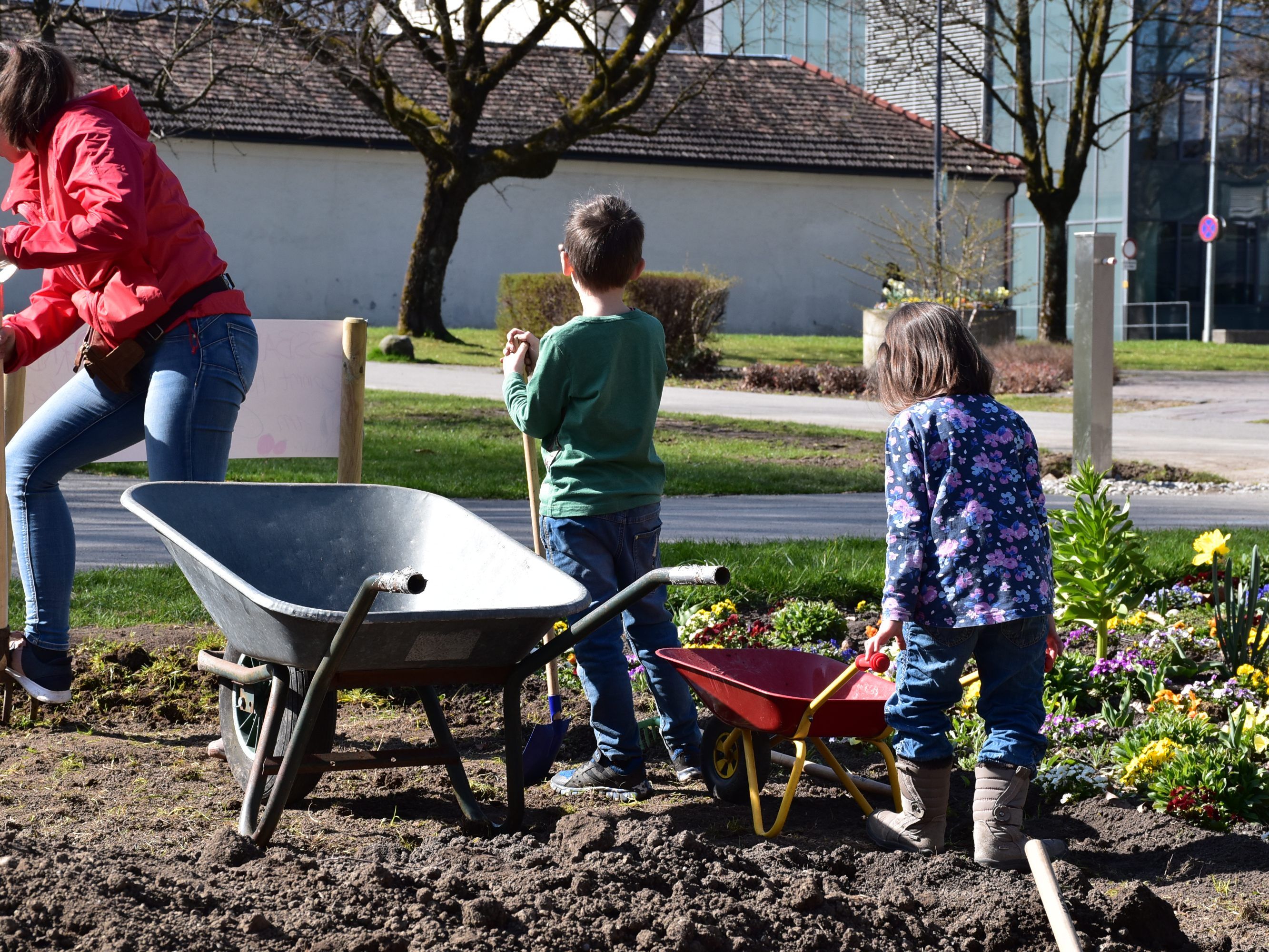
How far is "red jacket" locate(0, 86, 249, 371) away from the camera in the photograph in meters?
3.53

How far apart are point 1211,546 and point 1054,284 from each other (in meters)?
22.8

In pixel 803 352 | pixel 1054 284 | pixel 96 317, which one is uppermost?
pixel 1054 284

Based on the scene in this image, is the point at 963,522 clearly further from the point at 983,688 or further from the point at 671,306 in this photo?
the point at 671,306

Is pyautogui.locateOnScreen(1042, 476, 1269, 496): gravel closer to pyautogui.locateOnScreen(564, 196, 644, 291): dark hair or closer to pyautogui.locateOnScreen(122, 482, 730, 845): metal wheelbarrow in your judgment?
pyautogui.locateOnScreen(564, 196, 644, 291): dark hair

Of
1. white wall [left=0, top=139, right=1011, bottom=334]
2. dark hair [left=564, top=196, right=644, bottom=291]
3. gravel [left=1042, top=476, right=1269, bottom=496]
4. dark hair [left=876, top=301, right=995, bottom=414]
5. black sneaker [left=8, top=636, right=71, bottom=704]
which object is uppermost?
white wall [left=0, top=139, right=1011, bottom=334]

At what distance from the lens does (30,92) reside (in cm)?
363

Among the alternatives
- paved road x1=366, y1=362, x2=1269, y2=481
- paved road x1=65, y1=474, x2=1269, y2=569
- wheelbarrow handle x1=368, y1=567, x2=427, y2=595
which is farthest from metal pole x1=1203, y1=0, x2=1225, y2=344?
wheelbarrow handle x1=368, y1=567, x2=427, y2=595

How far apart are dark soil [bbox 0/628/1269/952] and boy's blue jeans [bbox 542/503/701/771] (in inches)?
8.2

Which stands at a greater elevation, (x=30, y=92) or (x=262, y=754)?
(x=30, y=92)

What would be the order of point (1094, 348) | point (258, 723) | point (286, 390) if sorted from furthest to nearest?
point (1094, 348) → point (286, 390) → point (258, 723)

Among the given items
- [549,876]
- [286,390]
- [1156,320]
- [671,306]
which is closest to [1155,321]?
[1156,320]

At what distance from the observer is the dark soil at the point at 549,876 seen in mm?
2291

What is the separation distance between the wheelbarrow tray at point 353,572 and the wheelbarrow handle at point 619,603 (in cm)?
4

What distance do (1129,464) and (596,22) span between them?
12.0m
